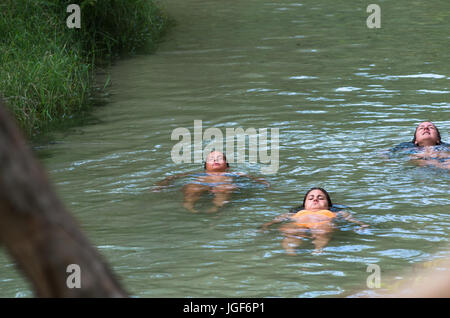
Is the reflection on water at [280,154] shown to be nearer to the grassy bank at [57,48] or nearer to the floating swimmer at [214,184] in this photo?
the floating swimmer at [214,184]

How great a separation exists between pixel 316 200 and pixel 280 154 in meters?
2.39

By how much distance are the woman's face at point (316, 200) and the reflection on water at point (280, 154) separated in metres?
0.41

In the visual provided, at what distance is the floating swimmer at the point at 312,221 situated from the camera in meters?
7.72

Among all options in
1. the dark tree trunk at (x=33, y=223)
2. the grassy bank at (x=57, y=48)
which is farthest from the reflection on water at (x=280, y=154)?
the dark tree trunk at (x=33, y=223)

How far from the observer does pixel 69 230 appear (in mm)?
2365

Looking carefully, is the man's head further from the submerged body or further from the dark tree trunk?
the dark tree trunk

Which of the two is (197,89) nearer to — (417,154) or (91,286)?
(417,154)

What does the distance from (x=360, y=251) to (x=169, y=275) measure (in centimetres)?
199

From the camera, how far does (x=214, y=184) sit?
382 inches

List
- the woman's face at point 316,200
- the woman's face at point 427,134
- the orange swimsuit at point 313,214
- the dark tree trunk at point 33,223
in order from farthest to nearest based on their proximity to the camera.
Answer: the woman's face at point 427,134
the woman's face at point 316,200
the orange swimsuit at point 313,214
the dark tree trunk at point 33,223

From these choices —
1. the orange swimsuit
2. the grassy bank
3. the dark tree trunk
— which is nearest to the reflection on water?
the orange swimsuit

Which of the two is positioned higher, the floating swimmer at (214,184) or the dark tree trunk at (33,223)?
the dark tree trunk at (33,223)
